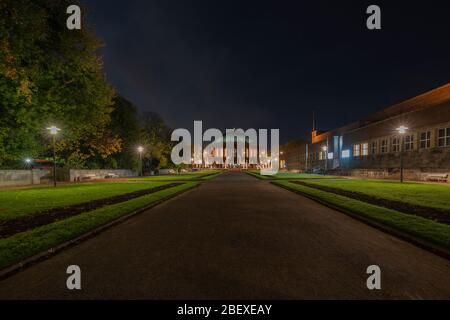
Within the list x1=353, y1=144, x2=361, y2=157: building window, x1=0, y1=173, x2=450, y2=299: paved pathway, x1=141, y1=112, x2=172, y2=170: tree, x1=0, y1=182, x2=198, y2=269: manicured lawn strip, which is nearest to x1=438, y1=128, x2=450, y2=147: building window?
x1=353, y1=144, x2=361, y2=157: building window

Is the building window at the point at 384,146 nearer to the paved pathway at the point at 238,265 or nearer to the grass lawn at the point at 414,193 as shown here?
the grass lawn at the point at 414,193

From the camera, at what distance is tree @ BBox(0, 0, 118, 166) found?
1237 cm

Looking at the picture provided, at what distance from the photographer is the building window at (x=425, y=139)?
105 ft

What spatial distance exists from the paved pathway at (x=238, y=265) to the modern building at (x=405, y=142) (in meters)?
24.4

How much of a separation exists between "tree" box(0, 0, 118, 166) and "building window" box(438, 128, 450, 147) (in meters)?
38.6

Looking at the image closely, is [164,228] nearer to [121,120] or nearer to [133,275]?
[133,275]

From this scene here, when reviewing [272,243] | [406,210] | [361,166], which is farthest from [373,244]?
[361,166]

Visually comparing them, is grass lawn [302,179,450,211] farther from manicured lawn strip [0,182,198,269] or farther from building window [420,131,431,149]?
building window [420,131,431,149]

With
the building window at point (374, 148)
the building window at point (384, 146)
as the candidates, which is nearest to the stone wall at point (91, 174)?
the building window at point (374, 148)

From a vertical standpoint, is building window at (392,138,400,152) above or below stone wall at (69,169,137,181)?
above

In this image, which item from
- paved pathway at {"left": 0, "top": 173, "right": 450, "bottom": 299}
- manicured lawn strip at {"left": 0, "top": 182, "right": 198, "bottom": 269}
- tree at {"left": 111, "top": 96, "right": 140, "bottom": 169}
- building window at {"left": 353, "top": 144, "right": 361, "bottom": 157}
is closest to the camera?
paved pathway at {"left": 0, "top": 173, "right": 450, "bottom": 299}

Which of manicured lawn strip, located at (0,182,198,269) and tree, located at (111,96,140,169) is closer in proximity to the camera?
manicured lawn strip, located at (0,182,198,269)

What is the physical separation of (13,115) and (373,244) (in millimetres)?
19482
